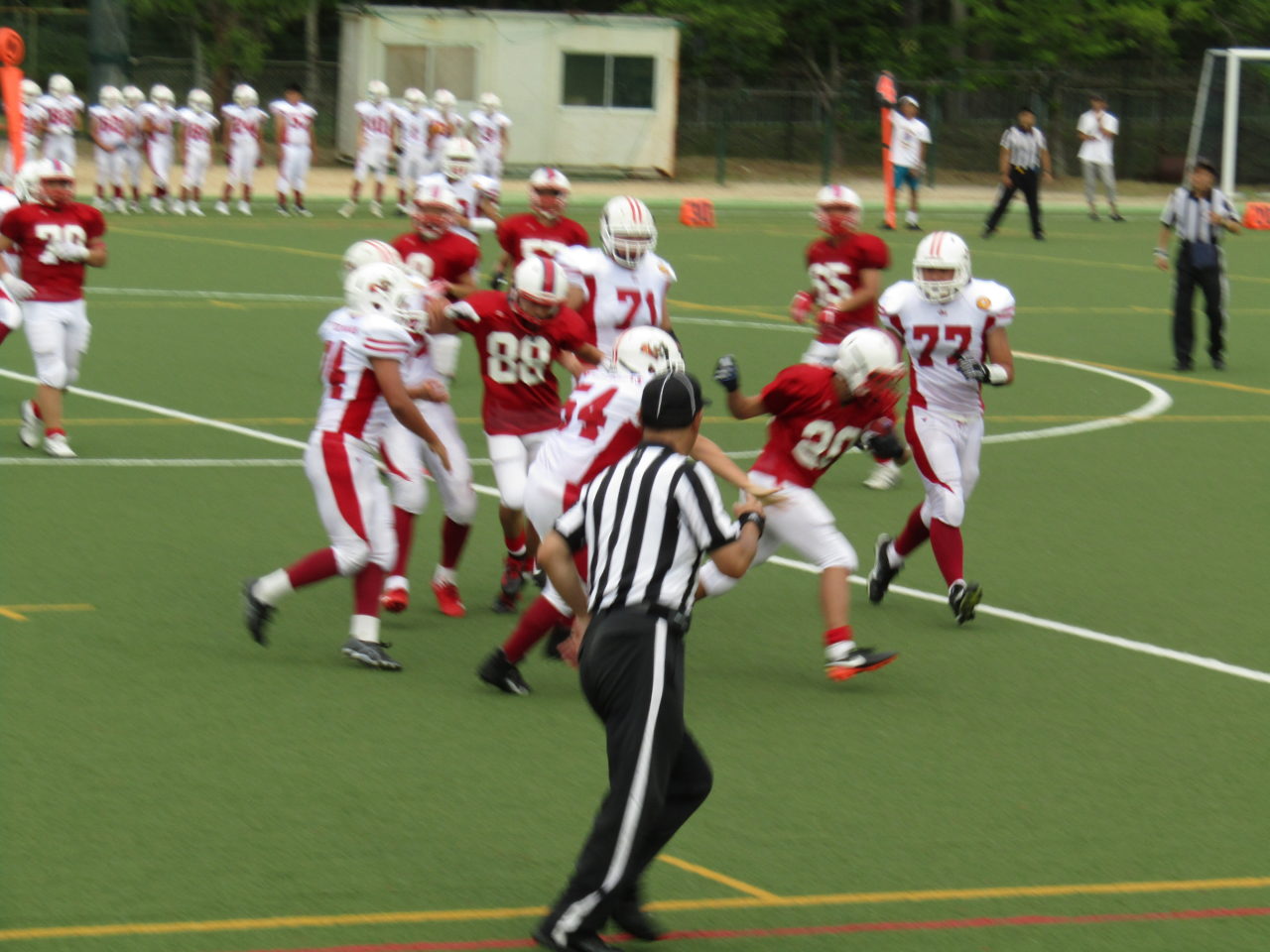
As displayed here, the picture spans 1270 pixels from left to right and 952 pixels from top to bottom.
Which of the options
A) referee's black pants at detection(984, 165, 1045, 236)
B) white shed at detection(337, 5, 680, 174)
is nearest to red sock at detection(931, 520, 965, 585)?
referee's black pants at detection(984, 165, 1045, 236)

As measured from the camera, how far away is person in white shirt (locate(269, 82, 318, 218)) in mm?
34469

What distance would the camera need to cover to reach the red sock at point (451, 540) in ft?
34.7

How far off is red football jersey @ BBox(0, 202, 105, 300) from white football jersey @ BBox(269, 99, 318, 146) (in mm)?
20071

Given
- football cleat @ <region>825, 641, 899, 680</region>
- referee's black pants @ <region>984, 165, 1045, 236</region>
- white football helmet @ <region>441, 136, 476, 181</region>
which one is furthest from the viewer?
referee's black pants @ <region>984, 165, 1045, 236</region>

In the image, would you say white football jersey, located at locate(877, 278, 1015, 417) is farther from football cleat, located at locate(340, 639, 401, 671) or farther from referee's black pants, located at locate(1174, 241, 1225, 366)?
referee's black pants, located at locate(1174, 241, 1225, 366)

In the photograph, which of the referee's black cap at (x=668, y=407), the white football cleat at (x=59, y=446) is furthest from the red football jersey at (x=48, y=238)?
the referee's black cap at (x=668, y=407)

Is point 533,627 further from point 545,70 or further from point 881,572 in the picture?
point 545,70

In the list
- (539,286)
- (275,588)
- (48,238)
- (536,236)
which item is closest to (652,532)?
(275,588)

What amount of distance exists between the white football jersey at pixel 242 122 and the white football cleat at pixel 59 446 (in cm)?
2135

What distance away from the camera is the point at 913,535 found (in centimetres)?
1092

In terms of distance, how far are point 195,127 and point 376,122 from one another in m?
3.27

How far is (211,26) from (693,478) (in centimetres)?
4582

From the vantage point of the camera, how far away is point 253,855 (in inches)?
271

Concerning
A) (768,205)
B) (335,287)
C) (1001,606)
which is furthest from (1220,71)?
(1001,606)
